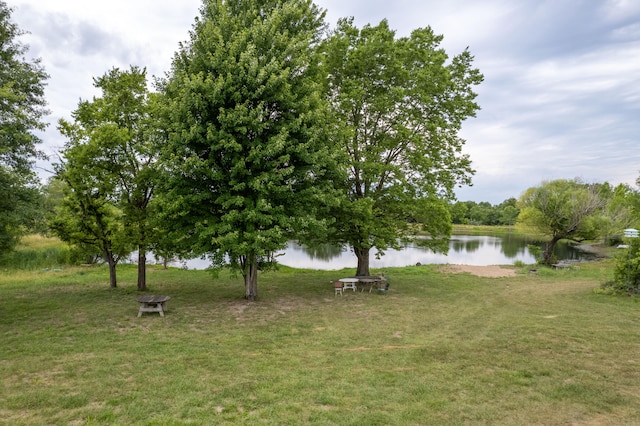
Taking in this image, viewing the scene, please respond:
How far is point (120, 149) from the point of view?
15.4 meters

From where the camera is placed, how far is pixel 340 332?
10.5 meters

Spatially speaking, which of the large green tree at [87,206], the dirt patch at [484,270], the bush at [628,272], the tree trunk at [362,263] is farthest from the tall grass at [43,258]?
the bush at [628,272]

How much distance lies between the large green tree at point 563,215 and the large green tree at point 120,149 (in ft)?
95.4

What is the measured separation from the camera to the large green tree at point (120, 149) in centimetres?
1485

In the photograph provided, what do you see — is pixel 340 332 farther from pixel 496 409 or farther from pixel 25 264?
pixel 25 264

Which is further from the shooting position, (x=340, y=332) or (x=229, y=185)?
(x=229, y=185)

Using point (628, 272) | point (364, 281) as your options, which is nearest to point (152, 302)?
point (364, 281)

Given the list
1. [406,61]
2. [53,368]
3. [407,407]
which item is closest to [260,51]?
[406,61]

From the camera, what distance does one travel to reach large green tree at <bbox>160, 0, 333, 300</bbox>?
40.0 ft

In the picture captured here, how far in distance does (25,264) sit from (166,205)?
21502 millimetres

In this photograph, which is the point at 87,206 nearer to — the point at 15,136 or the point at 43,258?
the point at 15,136

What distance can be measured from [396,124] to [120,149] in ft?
39.7

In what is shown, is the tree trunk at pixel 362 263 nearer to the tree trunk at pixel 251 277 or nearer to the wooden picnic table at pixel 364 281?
the wooden picnic table at pixel 364 281

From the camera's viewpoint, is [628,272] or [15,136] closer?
[15,136]
